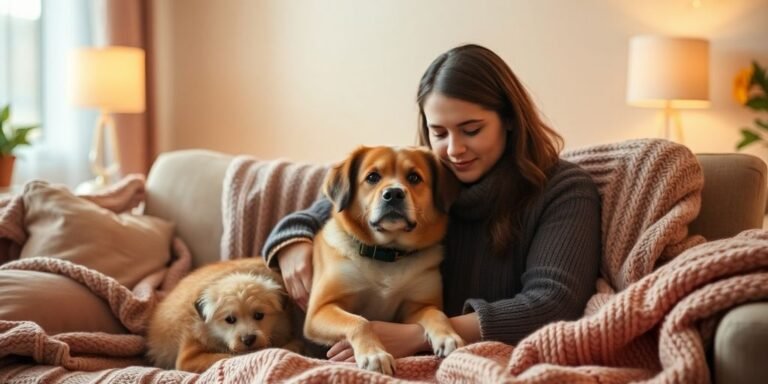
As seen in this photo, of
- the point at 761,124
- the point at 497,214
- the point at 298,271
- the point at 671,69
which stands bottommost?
the point at 298,271

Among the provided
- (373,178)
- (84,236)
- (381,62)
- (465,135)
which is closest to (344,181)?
(373,178)

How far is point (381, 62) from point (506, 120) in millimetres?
2158

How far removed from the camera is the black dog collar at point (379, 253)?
1.75m

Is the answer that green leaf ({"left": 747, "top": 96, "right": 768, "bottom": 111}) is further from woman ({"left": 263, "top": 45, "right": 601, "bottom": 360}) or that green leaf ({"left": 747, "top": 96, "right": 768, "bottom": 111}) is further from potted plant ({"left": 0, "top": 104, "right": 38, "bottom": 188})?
potted plant ({"left": 0, "top": 104, "right": 38, "bottom": 188})

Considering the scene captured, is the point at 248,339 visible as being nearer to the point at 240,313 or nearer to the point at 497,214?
the point at 240,313

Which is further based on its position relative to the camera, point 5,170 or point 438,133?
point 5,170

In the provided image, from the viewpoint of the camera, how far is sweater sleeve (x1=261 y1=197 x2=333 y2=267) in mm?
1954

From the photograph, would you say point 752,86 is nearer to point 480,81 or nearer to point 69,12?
point 480,81

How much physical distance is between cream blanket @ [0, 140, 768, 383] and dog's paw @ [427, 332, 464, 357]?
0.09 ft

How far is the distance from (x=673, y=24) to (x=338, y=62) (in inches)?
64.6

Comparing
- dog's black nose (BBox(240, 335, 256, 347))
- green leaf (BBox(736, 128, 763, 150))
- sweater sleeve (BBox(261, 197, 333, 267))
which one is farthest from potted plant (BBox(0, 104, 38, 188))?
green leaf (BBox(736, 128, 763, 150))

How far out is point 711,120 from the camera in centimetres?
357

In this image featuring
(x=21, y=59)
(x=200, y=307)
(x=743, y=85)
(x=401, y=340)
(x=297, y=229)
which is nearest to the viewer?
(x=401, y=340)

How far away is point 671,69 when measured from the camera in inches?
129
